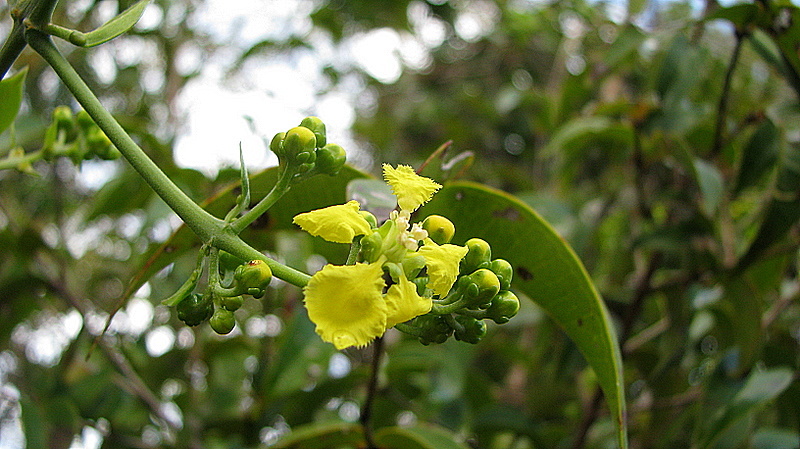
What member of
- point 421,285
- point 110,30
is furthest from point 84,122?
point 421,285

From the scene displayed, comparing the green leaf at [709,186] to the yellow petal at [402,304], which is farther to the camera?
the green leaf at [709,186]

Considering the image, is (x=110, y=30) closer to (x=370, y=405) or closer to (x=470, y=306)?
(x=470, y=306)

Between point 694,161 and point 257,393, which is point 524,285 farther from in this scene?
point 257,393

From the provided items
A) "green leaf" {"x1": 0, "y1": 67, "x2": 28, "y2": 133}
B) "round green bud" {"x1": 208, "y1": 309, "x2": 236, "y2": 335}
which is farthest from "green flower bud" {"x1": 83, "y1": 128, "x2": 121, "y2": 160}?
"round green bud" {"x1": 208, "y1": 309, "x2": 236, "y2": 335}

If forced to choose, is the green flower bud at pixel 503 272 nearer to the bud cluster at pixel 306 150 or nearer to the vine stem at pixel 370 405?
the bud cluster at pixel 306 150

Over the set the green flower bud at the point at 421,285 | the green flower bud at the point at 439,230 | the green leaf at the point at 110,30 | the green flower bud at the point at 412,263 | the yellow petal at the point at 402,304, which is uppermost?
the green leaf at the point at 110,30

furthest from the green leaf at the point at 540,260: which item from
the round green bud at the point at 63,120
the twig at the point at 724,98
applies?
the twig at the point at 724,98

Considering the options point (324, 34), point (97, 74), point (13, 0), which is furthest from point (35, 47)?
point (324, 34)
